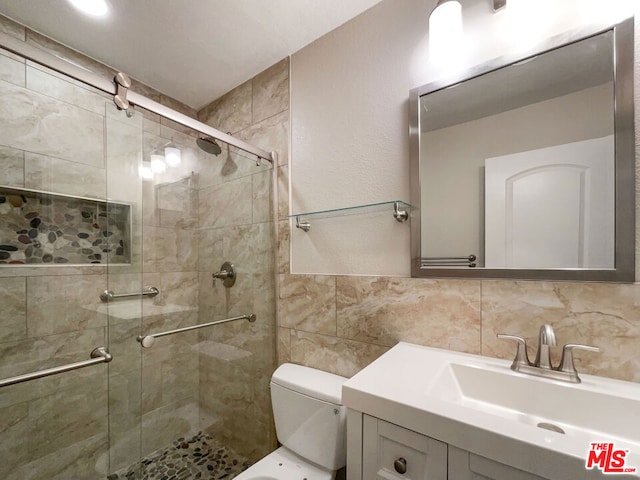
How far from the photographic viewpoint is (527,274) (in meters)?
0.88

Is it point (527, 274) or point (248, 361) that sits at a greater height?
point (527, 274)

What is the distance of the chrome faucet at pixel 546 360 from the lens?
2.49 feet

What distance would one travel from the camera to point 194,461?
1.43m

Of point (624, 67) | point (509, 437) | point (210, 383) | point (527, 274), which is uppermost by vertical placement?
point (624, 67)

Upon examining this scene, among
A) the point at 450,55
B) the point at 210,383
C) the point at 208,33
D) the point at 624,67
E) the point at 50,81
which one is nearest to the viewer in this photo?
the point at 624,67

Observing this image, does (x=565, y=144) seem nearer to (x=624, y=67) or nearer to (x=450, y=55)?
(x=624, y=67)

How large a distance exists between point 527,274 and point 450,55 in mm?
837

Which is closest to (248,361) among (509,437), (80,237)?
(80,237)

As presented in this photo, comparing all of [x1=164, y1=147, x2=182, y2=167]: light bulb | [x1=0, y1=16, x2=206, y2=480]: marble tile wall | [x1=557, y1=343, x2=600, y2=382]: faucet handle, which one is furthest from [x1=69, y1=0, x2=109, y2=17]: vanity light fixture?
[x1=557, y1=343, x2=600, y2=382]: faucet handle

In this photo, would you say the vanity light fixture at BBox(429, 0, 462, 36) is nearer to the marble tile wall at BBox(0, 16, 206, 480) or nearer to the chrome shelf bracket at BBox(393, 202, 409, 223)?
the chrome shelf bracket at BBox(393, 202, 409, 223)

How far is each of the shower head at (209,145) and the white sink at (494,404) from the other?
4.08 feet

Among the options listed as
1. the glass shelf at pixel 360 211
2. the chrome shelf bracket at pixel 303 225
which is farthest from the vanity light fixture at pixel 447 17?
the chrome shelf bracket at pixel 303 225

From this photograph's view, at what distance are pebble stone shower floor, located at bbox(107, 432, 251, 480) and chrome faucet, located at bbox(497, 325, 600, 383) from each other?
4.91ft

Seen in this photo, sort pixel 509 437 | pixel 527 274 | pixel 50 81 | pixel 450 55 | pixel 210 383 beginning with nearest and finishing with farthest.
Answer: pixel 509 437, pixel 527 274, pixel 450 55, pixel 50 81, pixel 210 383
